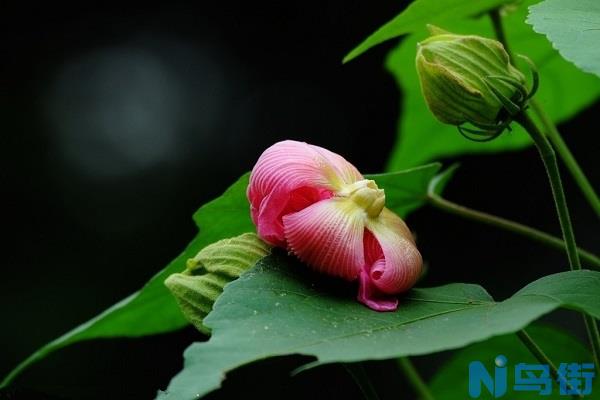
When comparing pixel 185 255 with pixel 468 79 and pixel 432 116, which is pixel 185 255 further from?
pixel 432 116

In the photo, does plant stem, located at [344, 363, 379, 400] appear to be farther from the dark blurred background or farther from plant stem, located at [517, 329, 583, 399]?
the dark blurred background

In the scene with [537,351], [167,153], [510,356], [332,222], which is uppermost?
[332,222]

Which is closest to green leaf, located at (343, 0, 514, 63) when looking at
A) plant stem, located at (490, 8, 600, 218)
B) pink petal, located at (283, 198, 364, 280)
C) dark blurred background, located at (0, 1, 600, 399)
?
plant stem, located at (490, 8, 600, 218)

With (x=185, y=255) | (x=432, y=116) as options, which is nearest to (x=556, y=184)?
(x=185, y=255)

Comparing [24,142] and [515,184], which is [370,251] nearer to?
[515,184]

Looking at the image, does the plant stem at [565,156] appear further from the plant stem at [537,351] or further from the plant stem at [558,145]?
the plant stem at [537,351]

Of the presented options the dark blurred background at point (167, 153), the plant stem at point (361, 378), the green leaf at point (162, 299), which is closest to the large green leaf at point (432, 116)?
the green leaf at point (162, 299)
